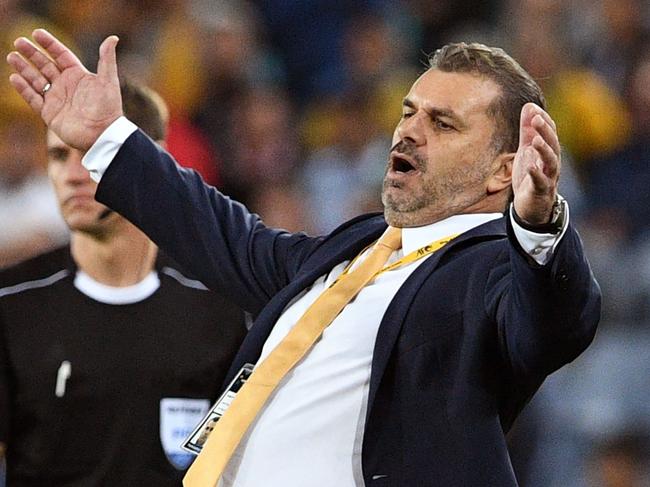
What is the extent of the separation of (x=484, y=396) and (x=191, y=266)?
83cm

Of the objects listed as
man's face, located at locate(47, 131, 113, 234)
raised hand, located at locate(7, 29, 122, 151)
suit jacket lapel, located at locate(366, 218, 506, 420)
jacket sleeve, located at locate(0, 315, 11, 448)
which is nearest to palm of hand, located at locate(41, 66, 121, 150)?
raised hand, located at locate(7, 29, 122, 151)

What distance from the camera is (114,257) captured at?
342cm

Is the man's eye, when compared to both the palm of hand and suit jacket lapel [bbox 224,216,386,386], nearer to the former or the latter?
suit jacket lapel [bbox 224,216,386,386]

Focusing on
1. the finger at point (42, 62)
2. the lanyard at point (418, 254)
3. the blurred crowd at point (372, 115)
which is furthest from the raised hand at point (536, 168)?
the blurred crowd at point (372, 115)

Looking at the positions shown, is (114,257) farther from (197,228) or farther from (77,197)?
(197,228)

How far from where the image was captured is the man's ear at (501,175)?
8.99ft

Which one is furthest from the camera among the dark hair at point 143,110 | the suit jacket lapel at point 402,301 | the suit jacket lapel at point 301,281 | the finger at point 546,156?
the dark hair at point 143,110

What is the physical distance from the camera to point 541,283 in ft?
7.23

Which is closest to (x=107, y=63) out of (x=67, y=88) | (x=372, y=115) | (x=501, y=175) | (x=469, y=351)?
(x=67, y=88)

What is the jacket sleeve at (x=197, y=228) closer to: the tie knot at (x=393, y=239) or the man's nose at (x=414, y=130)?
the tie knot at (x=393, y=239)

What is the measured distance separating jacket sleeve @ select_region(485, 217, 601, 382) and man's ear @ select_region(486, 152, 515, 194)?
1.52 ft

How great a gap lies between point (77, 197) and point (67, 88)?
50cm

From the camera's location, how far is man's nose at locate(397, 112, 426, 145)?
272cm

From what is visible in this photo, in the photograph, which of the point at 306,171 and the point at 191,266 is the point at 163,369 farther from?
the point at 306,171
